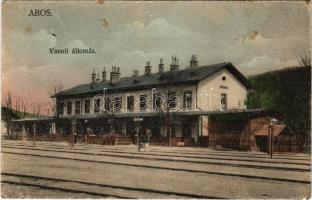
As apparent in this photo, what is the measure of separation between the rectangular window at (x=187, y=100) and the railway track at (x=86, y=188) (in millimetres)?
8446

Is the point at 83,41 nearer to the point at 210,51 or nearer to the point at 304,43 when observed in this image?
the point at 210,51

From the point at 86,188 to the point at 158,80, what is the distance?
Answer: 10.4 meters

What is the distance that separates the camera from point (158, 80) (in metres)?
19.9

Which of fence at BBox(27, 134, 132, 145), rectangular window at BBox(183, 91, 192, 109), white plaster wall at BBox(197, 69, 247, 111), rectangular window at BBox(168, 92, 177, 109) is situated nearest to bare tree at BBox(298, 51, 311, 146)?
white plaster wall at BBox(197, 69, 247, 111)

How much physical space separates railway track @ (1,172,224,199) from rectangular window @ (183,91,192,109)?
8.45 metres

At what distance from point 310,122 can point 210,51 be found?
2968 mm

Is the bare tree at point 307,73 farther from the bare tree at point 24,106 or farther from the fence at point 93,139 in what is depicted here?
the fence at point 93,139

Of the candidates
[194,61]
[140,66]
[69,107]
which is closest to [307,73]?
[194,61]

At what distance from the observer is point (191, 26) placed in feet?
36.9

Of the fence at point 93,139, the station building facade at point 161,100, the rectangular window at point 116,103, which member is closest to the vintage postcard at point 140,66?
the station building facade at point 161,100

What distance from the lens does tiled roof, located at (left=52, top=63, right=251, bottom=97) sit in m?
14.0

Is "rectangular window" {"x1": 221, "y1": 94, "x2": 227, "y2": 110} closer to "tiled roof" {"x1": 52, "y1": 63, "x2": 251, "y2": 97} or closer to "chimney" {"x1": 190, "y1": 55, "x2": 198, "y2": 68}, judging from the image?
"tiled roof" {"x1": 52, "y1": 63, "x2": 251, "y2": 97}

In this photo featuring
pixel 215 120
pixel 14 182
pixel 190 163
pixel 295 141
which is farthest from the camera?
pixel 215 120

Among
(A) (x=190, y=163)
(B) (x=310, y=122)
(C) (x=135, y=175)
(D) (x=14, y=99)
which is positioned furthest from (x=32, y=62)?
(B) (x=310, y=122)
